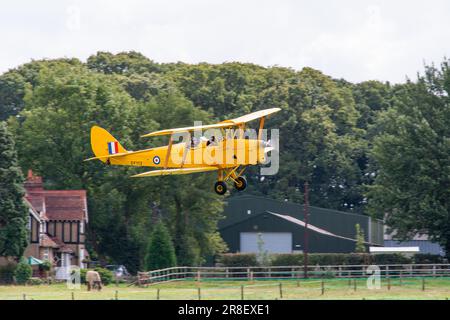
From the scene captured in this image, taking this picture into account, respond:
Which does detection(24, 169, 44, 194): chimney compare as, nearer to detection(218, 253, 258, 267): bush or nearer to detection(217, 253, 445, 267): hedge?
detection(218, 253, 258, 267): bush

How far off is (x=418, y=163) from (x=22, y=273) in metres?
25.6

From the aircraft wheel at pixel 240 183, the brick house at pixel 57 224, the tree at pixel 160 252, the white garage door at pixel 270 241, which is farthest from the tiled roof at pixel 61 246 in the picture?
the aircraft wheel at pixel 240 183

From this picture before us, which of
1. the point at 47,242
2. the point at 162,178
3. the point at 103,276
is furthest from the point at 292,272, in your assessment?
the point at 47,242

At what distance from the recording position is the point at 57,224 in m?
85.0

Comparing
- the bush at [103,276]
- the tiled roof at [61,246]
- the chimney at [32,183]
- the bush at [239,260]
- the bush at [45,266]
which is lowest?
the bush at [103,276]

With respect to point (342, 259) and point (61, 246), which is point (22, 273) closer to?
point (61, 246)

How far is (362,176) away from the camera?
11262cm

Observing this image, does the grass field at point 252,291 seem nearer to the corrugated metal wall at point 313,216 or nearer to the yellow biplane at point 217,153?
the yellow biplane at point 217,153

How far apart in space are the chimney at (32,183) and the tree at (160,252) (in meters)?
9.38

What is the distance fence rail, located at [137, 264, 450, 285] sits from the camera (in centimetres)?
7412

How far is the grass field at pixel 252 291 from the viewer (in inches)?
2260
